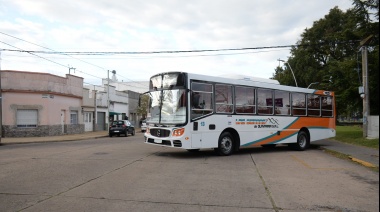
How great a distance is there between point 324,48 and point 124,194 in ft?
139

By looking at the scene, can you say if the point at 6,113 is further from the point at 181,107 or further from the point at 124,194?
the point at 124,194

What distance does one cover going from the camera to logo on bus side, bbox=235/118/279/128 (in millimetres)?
13860

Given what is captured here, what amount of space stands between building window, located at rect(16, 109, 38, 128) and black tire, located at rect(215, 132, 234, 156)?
2072 cm

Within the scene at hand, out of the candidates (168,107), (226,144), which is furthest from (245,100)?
(168,107)

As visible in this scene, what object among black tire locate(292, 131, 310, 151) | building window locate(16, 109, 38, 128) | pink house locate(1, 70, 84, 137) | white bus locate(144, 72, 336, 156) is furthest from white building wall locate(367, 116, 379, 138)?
building window locate(16, 109, 38, 128)

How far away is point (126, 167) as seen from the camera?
1018 cm

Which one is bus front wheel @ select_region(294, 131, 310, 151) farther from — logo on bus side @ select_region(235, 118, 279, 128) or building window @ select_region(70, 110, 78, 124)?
building window @ select_region(70, 110, 78, 124)

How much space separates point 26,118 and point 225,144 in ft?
68.9

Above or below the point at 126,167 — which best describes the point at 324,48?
above

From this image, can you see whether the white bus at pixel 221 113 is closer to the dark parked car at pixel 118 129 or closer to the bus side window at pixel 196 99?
the bus side window at pixel 196 99

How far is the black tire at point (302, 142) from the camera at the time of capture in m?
16.5

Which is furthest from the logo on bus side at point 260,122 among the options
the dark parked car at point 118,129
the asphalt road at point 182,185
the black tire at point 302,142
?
the dark parked car at point 118,129

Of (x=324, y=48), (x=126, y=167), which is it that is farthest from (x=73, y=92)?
(x=324, y=48)

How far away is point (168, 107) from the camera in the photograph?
12789mm
